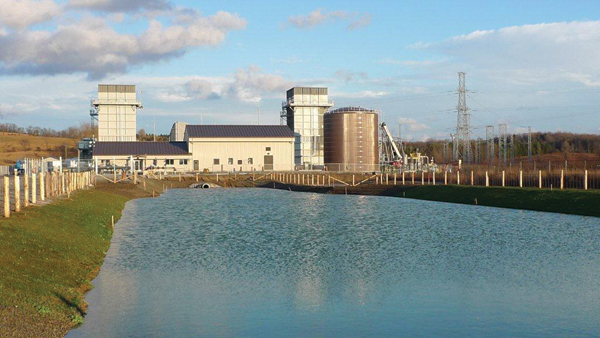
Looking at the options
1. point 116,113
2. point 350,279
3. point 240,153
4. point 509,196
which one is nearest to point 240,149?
point 240,153

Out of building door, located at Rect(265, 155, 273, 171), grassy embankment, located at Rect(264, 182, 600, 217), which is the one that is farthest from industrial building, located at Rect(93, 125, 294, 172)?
grassy embankment, located at Rect(264, 182, 600, 217)

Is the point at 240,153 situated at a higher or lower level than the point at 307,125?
lower

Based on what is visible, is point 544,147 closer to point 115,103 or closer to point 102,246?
point 115,103

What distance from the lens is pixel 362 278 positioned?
77.2 ft

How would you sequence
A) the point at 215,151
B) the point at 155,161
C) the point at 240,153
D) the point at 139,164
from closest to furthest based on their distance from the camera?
the point at 139,164 < the point at 155,161 < the point at 215,151 < the point at 240,153

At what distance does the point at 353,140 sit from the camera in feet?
378

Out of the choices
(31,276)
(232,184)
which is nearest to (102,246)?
(31,276)

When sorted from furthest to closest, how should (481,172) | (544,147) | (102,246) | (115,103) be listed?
(544,147) < (115,103) < (481,172) < (102,246)

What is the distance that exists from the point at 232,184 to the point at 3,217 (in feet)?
228

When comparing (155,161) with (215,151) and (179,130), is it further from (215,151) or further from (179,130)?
(179,130)

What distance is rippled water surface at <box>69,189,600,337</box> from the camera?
56.3 feet

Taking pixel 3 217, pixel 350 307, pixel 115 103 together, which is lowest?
pixel 350 307

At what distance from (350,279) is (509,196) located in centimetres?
3497

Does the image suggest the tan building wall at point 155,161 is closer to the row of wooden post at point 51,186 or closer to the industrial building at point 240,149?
the industrial building at point 240,149
